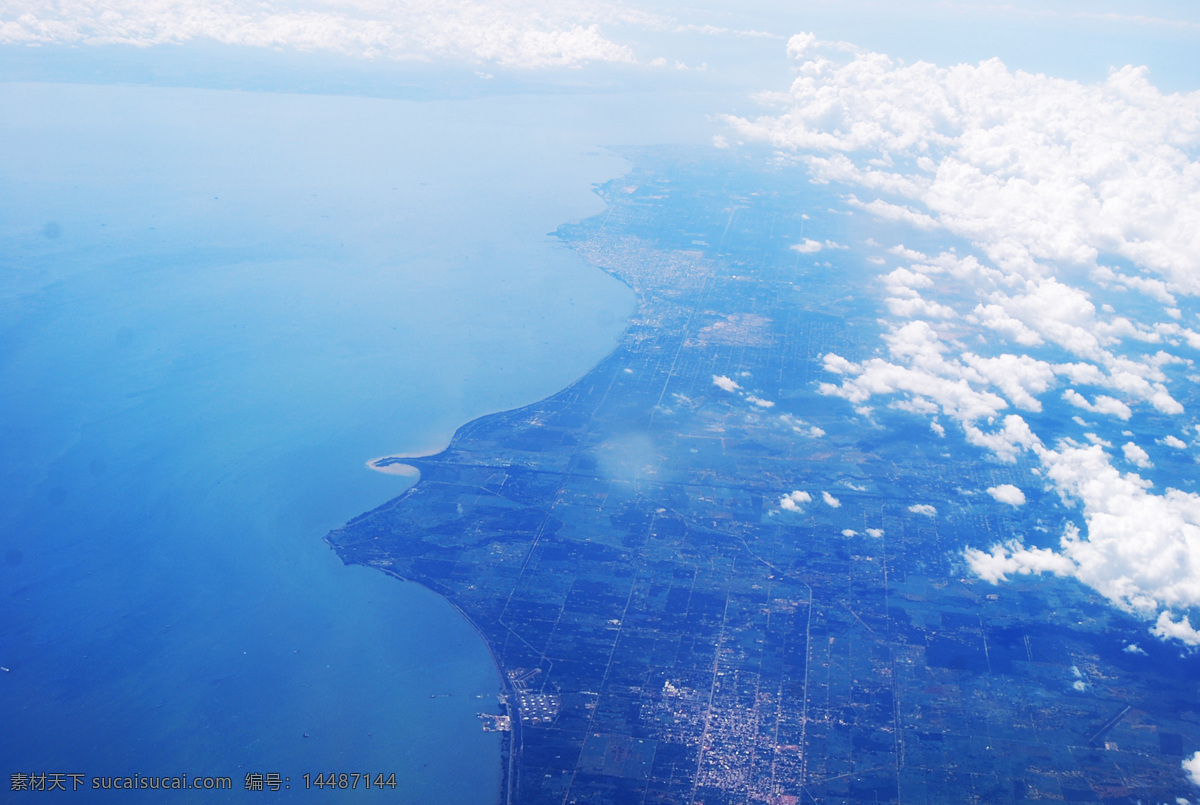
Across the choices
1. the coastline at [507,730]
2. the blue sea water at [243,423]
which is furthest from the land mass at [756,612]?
the blue sea water at [243,423]

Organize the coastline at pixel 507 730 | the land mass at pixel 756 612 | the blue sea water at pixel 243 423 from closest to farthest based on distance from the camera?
the coastline at pixel 507 730 → the land mass at pixel 756 612 → the blue sea water at pixel 243 423

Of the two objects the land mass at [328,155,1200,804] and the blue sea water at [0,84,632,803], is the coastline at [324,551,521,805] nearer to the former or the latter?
the land mass at [328,155,1200,804]

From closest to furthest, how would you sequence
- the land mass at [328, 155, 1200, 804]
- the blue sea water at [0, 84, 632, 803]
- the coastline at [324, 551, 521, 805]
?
the coastline at [324, 551, 521, 805] → the land mass at [328, 155, 1200, 804] → the blue sea water at [0, 84, 632, 803]

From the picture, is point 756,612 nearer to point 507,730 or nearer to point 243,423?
point 507,730

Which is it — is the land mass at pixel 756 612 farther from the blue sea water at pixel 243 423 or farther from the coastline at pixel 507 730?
the blue sea water at pixel 243 423

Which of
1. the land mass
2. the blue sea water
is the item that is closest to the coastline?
the land mass

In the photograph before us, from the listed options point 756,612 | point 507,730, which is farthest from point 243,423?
point 756,612

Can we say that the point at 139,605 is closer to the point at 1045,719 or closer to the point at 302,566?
the point at 302,566
